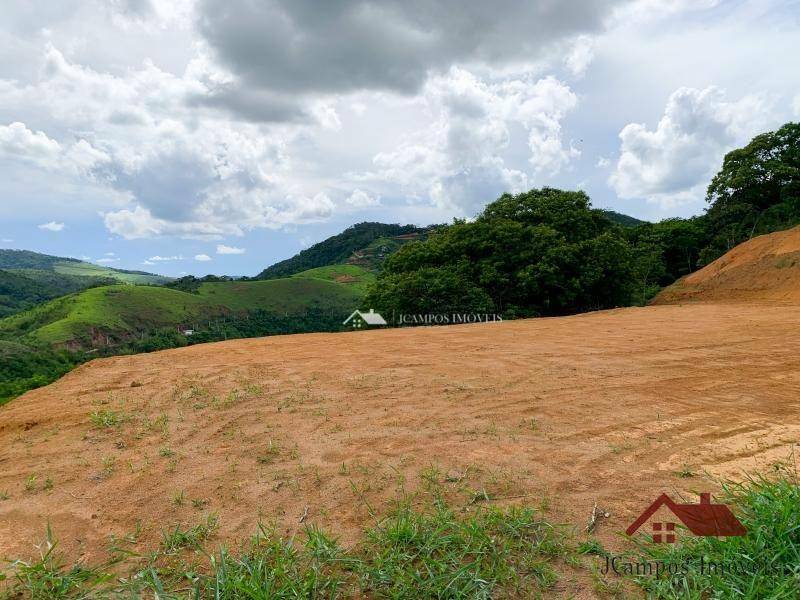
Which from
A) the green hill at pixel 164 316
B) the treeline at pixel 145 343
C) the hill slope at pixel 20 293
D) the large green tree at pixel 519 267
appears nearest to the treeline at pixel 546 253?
the large green tree at pixel 519 267

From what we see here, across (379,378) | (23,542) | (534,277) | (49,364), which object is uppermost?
(534,277)

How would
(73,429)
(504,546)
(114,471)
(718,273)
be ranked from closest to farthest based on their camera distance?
(504,546) → (114,471) → (73,429) → (718,273)

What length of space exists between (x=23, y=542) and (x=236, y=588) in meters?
1.40

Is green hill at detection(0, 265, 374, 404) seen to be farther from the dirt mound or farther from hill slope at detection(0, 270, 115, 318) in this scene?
hill slope at detection(0, 270, 115, 318)

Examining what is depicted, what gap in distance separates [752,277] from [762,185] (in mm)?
10812

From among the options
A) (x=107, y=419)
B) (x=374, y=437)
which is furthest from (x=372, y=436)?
(x=107, y=419)

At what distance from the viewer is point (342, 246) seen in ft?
471

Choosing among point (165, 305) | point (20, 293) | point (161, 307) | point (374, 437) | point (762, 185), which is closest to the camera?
point (374, 437)

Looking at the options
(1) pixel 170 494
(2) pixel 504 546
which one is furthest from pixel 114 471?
(2) pixel 504 546

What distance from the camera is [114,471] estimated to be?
3.32 m

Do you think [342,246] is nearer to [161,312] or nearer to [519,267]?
[161,312]

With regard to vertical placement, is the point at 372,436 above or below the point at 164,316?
above

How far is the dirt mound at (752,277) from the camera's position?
18.0m

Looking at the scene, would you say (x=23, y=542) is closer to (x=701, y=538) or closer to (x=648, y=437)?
(x=701, y=538)
